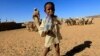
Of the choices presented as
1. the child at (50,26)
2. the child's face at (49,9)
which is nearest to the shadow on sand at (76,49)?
the child at (50,26)

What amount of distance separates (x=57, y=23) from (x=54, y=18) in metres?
0.15

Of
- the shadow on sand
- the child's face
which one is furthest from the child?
the shadow on sand

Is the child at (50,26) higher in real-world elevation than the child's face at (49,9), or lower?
lower

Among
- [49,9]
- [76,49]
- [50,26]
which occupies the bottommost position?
[76,49]

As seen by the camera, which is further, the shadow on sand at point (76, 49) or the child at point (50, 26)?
the shadow on sand at point (76, 49)

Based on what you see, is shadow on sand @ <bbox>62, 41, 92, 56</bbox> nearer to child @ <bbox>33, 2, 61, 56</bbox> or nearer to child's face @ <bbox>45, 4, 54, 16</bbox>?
child @ <bbox>33, 2, 61, 56</bbox>

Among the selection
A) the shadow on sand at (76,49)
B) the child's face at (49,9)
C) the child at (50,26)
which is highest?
the child's face at (49,9)

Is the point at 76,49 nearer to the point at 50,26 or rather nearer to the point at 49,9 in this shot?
the point at 50,26

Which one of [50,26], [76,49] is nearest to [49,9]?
[50,26]

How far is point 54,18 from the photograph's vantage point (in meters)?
5.87

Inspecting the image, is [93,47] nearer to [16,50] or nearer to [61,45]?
[61,45]

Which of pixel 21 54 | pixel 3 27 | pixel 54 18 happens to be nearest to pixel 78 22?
pixel 3 27

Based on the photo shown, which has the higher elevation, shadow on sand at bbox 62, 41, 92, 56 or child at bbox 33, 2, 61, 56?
child at bbox 33, 2, 61, 56

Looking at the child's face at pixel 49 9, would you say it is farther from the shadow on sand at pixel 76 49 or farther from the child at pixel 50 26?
the shadow on sand at pixel 76 49
